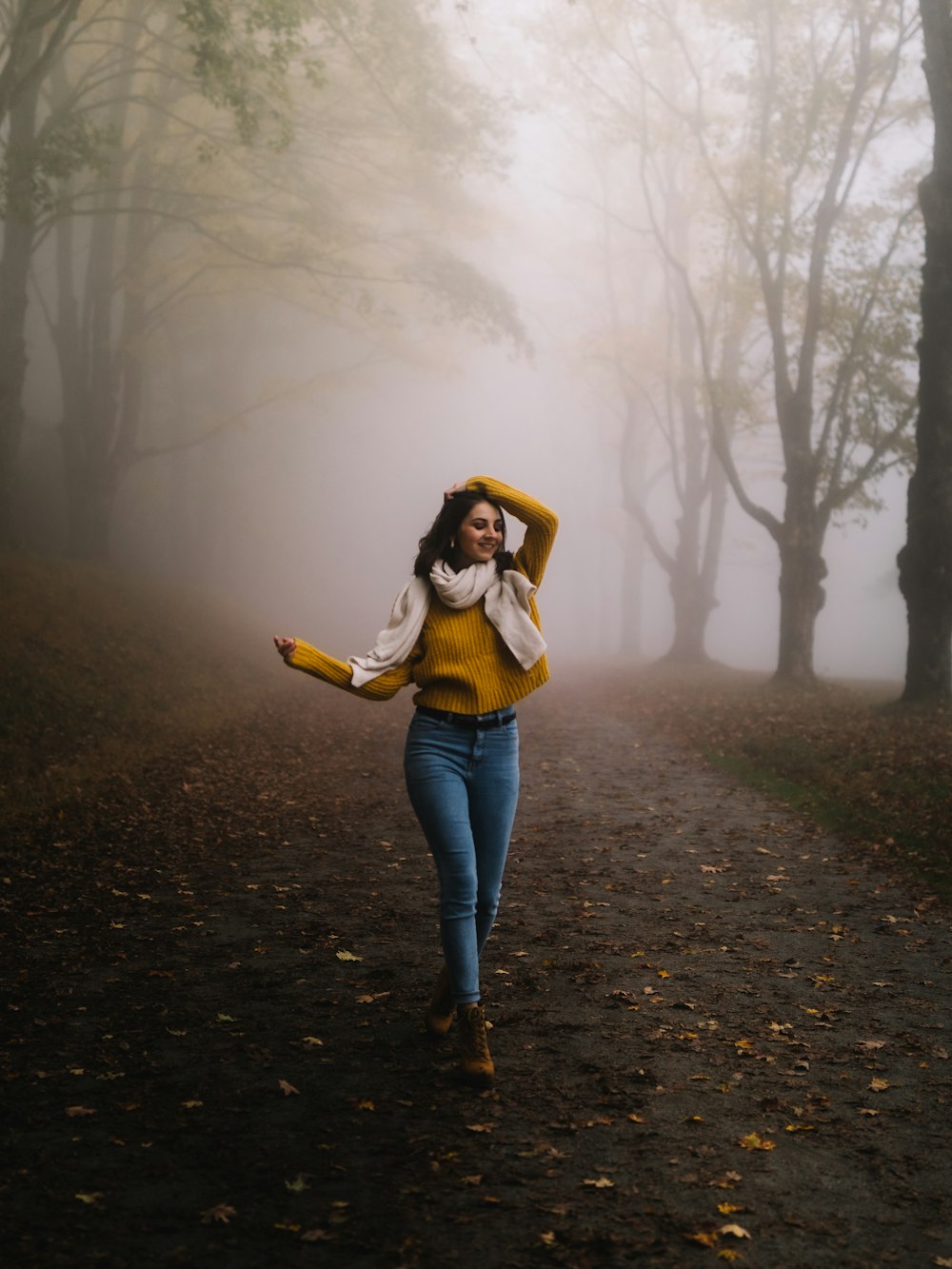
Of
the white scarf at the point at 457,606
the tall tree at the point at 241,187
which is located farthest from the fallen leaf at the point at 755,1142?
the tall tree at the point at 241,187

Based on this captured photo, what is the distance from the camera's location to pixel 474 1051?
427 centimetres

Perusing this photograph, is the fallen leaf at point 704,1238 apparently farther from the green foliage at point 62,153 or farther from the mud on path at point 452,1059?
the green foliage at point 62,153

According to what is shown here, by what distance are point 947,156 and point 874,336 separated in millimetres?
6142

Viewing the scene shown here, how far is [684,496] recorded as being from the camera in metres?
29.7

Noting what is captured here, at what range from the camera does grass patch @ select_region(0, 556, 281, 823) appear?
428 inches

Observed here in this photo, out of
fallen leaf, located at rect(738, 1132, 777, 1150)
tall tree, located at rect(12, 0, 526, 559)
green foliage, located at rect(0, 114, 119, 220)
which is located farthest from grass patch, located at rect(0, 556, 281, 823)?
fallen leaf, located at rect(738, 1132, 777, 1150)

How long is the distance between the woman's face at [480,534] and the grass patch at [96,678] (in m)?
5.85

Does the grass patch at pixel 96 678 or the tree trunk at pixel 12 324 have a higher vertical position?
the tree trunk at pixel 12 324

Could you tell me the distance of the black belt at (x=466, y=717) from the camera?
178 inches

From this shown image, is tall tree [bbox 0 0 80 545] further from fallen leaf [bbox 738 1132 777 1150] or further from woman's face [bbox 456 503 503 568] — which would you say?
fallen leaf [bbox 738 1132 777 1150]

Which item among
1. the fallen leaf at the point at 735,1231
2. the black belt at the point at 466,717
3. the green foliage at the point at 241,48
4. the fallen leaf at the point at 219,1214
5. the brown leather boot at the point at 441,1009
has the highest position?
the green foliage at the point at 241,48

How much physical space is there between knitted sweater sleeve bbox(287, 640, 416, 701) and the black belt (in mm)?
163

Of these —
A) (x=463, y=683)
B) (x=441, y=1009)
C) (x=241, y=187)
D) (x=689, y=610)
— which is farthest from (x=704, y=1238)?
(x=689, y=610)

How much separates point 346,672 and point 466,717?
1.85ft
